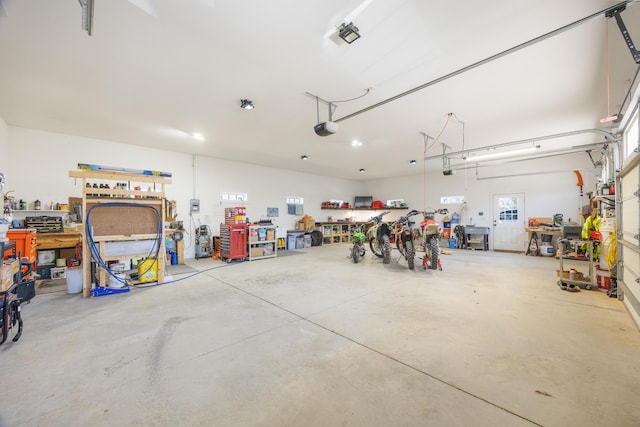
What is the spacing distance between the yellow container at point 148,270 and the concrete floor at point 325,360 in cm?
57

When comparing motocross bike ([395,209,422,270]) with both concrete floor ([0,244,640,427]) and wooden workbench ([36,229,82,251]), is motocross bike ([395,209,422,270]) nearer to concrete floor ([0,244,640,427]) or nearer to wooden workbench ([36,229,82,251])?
concrete floor ([0,244,640,427])

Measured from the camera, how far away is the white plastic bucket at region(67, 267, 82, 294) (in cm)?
377

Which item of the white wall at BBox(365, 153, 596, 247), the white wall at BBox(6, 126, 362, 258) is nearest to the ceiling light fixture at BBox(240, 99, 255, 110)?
the white wall at BBox(6, 126, 362, 258)

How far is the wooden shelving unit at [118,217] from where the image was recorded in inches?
145

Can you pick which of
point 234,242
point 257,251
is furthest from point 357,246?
point 234,242

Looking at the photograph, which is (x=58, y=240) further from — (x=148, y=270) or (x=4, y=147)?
(x=148, y=270)

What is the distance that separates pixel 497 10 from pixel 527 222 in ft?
26.3

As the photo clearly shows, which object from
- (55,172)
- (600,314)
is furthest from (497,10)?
(55,172)

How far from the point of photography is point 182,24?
2336 millimetres

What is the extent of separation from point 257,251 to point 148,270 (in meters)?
2.88

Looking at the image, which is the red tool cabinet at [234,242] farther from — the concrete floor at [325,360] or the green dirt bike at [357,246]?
the green dirt bike at [357,246]

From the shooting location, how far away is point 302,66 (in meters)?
2.96

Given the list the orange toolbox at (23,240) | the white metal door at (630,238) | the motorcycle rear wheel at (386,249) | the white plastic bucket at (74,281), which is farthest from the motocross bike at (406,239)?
the orange toolbox at (23,240)

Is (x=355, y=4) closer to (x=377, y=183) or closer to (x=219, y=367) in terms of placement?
(x=219, y=367)
